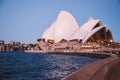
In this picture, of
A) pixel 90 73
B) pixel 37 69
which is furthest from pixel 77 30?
pixel 90 73

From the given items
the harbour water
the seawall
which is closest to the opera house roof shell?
the harbour water

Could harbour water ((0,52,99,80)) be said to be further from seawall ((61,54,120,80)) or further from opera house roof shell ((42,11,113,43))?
opera house roof shell ((42,11,113,43))

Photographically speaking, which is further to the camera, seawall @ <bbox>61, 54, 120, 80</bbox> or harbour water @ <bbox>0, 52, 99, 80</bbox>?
harbour water @ <bbox>0, 52, 99, 80</bbox>

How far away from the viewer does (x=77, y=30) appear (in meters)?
63.8

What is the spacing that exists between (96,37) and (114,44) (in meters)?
11.2

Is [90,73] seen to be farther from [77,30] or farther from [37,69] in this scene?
[77,30]

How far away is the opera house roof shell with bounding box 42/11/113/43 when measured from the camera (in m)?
59.2

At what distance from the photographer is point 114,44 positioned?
7381cm

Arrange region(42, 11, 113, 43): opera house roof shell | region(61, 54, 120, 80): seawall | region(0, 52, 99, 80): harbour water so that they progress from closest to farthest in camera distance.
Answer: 1. region(61, 54, 120, 80): seawall
2. region(0, 52, 99, 80): harbour water
3. region(42, 11, 113, 43): opera house roof shell

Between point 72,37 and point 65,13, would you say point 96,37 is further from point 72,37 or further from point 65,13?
point 65,13

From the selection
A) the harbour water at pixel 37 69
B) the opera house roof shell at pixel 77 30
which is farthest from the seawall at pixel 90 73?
the opera house roof shell at pixel 77 30

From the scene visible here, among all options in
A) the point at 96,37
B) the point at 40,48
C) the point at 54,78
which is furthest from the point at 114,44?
the point at 54,78

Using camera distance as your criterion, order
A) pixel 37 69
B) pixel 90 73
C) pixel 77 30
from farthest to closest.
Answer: pixel 77 30, pixel 37 69, pixel 90 73

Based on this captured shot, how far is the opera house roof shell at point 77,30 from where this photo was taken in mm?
59250
